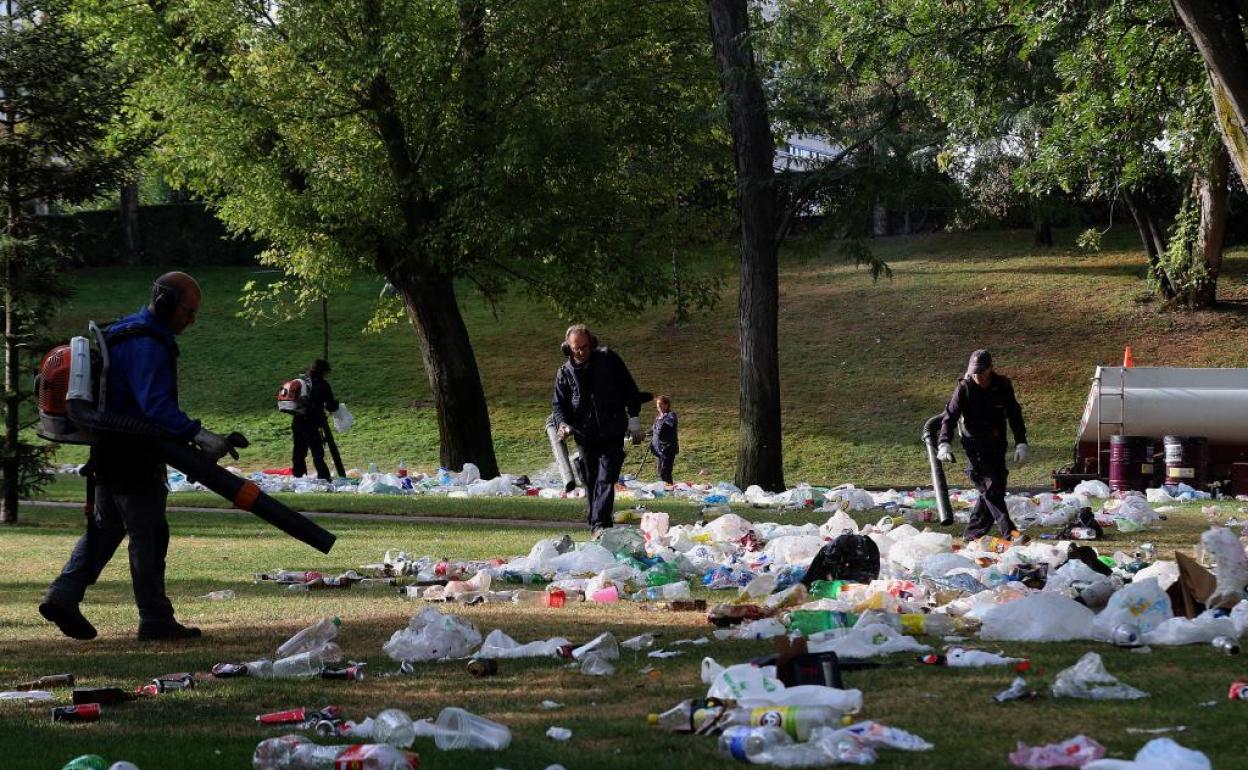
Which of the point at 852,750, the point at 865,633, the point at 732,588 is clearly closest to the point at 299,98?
the point at 732,588

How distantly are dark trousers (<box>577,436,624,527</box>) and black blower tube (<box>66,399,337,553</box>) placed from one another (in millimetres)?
5708

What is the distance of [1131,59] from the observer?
619 inches

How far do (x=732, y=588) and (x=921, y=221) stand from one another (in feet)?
143

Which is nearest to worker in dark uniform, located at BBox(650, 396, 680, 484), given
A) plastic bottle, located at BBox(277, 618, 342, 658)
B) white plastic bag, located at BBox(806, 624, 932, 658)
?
plastic bottle, located at BBox(277, 618, 342, 658)

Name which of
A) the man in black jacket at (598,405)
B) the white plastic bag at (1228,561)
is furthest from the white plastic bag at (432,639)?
the man in black jacket at (598,405)

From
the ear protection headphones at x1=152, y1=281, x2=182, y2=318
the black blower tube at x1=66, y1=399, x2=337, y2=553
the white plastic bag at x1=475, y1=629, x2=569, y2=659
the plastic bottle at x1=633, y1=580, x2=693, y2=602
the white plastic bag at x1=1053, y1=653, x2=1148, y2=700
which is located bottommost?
the plastic bottle at x1=633, y1=580, x2=693, y2=602

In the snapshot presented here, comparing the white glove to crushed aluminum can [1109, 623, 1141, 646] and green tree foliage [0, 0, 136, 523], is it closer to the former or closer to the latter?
crushed aluminum can [1109, 623, 1141, 646]

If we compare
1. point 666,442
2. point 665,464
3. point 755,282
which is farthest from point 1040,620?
point 665,464

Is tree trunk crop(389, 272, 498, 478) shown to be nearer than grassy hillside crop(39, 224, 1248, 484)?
Yes

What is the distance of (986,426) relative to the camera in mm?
13742

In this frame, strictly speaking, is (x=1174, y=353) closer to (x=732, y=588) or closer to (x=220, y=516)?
(x=220, y=516)

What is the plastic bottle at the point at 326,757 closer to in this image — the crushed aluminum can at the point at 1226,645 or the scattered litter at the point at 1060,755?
the scattered litter at the point at 1060,755

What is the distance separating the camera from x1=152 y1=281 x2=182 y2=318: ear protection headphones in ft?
26.5

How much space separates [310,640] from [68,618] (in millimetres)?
1501
